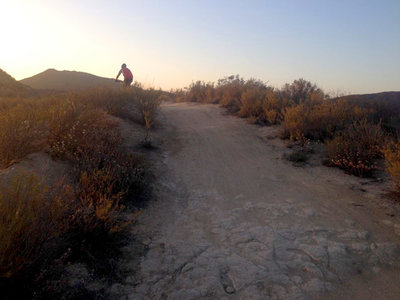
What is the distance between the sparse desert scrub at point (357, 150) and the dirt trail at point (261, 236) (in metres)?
0.25

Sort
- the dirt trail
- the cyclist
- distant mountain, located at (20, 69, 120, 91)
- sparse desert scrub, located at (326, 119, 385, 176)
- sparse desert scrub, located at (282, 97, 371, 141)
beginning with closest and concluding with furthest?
the dirt trail
sparse desert scrub, located at (326, 119, 385, 176)
sparse desert scrub, located at (282, 97, 371, 141)
the cyclist
distant mountain, located at (20, 69, 120, 91)

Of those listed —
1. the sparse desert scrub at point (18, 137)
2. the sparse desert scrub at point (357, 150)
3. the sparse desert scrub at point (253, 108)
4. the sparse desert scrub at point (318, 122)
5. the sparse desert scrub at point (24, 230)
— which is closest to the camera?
the sparse desert scrub at point (24, 230)

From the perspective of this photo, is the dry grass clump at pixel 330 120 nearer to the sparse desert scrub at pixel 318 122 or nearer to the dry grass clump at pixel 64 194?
the sparse desert scrub at pixel 318 122

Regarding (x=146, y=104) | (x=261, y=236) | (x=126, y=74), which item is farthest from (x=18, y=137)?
(x=126, y=74)

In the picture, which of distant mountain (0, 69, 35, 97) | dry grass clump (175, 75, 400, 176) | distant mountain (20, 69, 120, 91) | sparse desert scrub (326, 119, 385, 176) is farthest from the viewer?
distant mountain (20, 69, 120, 91)

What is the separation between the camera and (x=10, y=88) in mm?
15562

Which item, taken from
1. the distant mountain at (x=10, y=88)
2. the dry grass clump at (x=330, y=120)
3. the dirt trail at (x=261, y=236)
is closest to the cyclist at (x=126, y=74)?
the dry grass clump at (x=330, y=120)

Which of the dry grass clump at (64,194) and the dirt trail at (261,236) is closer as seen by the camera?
the dry grass clump at (64,194)

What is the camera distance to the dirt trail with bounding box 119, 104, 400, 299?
289 cm

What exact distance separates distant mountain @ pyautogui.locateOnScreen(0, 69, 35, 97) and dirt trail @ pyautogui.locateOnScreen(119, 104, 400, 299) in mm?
11689

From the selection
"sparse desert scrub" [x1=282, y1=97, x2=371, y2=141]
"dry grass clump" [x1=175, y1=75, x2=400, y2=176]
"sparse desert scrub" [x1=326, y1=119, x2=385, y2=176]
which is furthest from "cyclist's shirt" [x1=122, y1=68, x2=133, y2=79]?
"sparse desert scrub" [x1=326, y1=119, x2=385, y2=176]

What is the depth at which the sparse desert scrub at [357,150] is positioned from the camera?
5.69 metres

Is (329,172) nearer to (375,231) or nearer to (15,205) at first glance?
(375,231)

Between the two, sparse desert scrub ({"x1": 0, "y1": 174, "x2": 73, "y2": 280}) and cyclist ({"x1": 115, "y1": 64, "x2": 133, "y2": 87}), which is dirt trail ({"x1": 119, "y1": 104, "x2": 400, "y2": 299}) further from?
cyclist ({"x1": 115, "y1": 64, "x2": 133, "y2": 87})
